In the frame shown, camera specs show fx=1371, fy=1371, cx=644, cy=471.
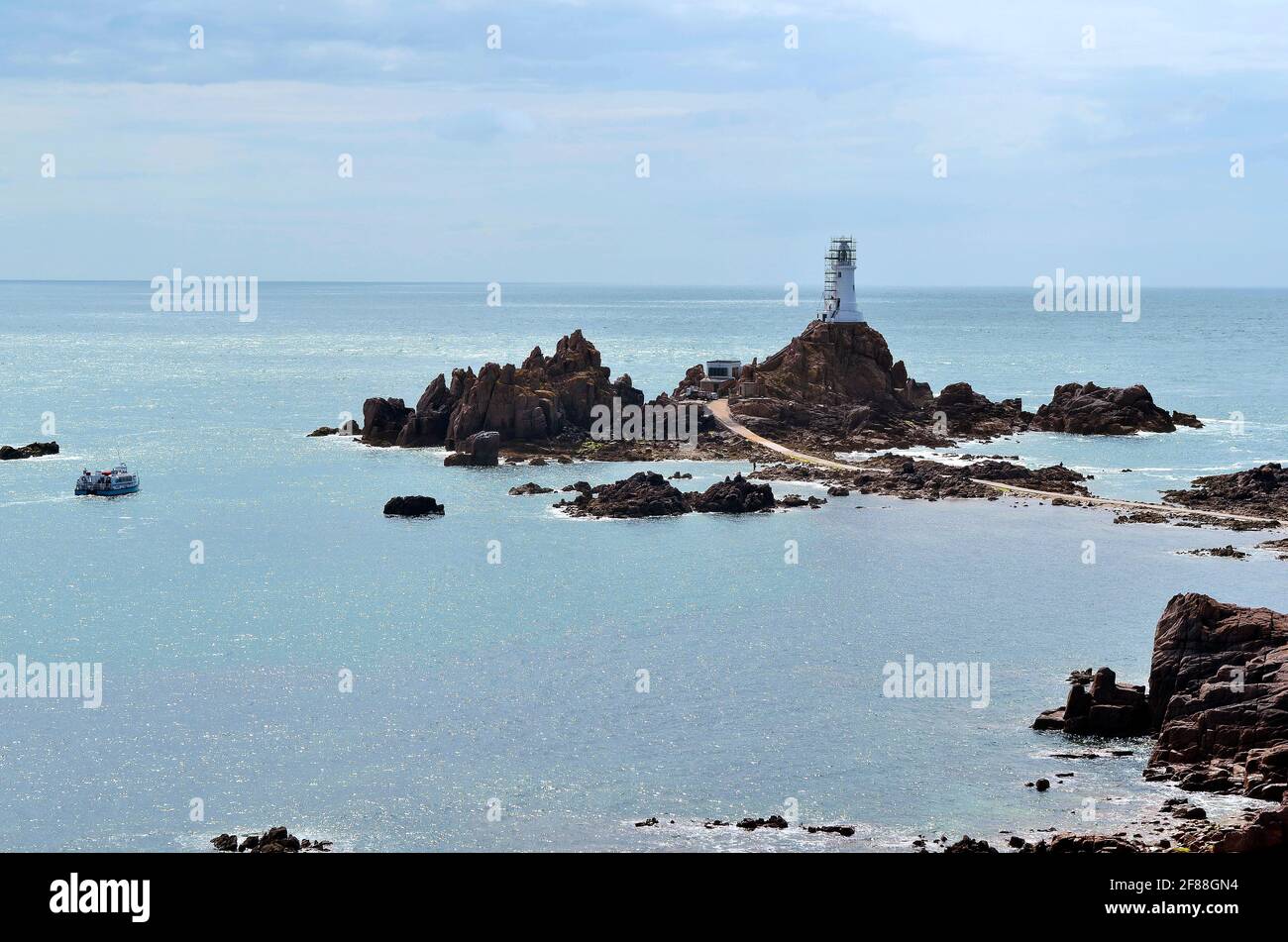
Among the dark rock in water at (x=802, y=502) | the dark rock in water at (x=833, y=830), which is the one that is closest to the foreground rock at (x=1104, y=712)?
the dark rock in water at (x=833, y=830)

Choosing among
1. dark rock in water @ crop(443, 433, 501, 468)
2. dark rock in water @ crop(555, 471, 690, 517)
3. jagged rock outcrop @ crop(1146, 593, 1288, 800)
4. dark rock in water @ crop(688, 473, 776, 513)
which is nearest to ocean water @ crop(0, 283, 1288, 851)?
jagged rock outcrop @ crop(1146, 593, 1288, 800)

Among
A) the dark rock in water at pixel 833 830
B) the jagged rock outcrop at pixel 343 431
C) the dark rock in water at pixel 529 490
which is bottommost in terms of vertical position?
the dark rock in water at pixel 833 830

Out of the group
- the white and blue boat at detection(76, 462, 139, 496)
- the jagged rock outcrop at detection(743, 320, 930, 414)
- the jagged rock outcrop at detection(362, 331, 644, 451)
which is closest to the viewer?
the white and blue boat at detection(76, 462, 139, 496)

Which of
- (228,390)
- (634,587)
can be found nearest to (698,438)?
(634,587)

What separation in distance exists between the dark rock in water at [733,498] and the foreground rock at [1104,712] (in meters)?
45.4

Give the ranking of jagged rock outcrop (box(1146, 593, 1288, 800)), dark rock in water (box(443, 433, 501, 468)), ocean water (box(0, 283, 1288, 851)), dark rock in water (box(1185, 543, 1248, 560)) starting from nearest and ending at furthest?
jagged rock outcrop (box(1146, 593, 1288, 800)), ocean water (box(0, 283, 1288, 851)), dark rock in water (box(1185, 543, 1248, 560)), dark rock in water (box(443, 433, 501, 468))

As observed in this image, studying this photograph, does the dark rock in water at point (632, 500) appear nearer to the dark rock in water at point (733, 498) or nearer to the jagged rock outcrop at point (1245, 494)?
the dark rock in water at point (733, 498)

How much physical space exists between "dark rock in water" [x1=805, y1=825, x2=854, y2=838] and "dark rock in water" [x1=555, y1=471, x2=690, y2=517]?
171ft

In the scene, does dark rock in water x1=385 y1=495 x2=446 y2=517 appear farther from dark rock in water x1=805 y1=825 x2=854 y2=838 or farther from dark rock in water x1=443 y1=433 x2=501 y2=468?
dark rock in water x1=805 y1=825 x2=854 y2=838

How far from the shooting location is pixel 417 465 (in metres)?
114

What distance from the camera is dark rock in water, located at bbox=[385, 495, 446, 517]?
92.9 m

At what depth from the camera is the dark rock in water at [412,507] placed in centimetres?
9288

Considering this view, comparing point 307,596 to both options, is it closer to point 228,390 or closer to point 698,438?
point 698,438

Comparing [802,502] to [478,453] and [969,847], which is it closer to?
[478,453]
